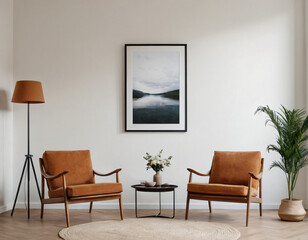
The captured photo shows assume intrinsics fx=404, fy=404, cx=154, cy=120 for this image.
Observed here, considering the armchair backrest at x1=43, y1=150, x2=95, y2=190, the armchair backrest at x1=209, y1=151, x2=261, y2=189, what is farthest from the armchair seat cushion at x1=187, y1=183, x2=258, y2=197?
the armchair backrest at x1=43, y1=150, x2=95, y2=190

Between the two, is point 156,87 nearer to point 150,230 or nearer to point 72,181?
point 72,181

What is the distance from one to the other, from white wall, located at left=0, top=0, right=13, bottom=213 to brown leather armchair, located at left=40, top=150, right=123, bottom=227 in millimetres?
813

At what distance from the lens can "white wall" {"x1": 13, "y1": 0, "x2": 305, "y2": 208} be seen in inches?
242

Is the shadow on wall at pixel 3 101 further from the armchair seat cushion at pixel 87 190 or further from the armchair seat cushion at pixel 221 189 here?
the armchair seat cushion at pixel 221 189

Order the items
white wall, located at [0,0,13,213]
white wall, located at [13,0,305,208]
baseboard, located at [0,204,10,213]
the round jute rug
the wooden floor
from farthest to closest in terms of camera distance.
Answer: white wall, located at [13,0,305,208]
white wall, located at [0,0,13,213]
baseboard, located at [0,204,10,213]
the wooden floor
the round jute rug

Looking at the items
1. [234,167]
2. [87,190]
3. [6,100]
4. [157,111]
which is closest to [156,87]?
[157,111]

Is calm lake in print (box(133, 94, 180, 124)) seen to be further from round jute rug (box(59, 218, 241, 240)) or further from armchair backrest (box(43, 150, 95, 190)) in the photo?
round jute rug (box(59, 218, 241, 240))

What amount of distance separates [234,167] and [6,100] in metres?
3.48

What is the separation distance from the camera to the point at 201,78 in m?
6.20

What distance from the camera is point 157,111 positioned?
616 centimetres

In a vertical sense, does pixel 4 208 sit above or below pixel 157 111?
below

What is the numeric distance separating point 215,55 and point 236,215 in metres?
2.40

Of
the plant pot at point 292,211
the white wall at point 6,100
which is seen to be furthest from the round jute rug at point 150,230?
the white wall at point 6,100

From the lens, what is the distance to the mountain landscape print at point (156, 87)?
6.16 meters
